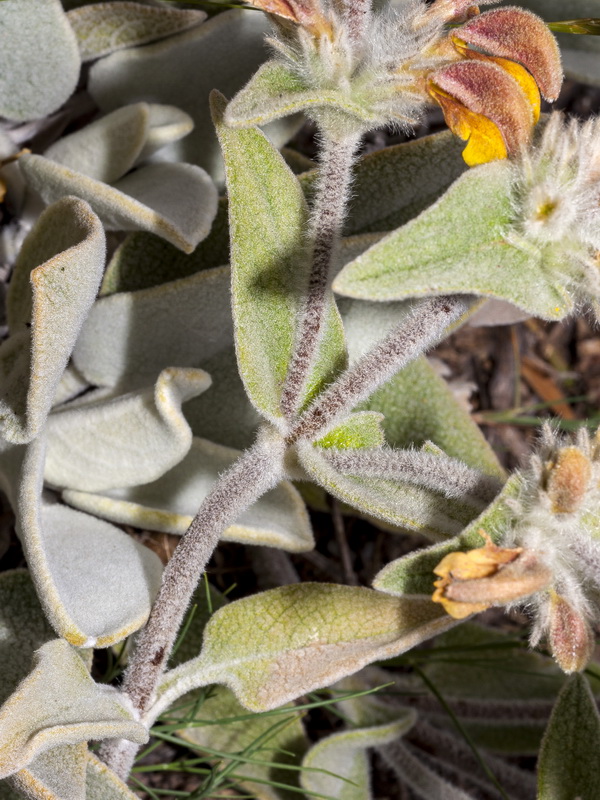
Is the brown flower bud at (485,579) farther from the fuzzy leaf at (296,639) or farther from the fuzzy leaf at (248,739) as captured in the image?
the fuzzy leaf at (248,739)

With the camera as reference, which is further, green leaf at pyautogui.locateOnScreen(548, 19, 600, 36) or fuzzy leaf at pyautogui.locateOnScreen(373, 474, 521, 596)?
green leaf at pyautogui.locateOnScreen(548, 19, 600, 36)

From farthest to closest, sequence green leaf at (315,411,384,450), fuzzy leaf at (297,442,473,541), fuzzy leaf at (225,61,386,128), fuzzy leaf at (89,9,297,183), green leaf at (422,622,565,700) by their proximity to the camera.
Answer: green leaf at (422,622,565,700)
fuzzy leaf at (89,9,297,183)
green leaf at (315,411,384,450)
fuzzy leaf at (297,442,473,541)
fuzzy leaf at (225,61,386,128)

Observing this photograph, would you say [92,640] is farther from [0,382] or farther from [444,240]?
[444,240]

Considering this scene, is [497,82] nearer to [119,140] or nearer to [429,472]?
[429,472]

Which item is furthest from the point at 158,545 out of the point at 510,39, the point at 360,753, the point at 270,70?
the point at 510,39

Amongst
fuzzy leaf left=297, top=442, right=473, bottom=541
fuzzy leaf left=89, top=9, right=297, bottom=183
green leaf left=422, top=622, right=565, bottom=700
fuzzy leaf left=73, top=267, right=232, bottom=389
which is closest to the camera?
fuzzy leaf left=297, top=442, right=473, bottom=541

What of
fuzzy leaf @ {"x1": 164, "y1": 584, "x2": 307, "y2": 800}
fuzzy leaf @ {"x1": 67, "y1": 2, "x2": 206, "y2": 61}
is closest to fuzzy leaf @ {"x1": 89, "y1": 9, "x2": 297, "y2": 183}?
fuzzy leaf @ {"x1": 67, "y1": 2, "x2": 206, "y2": 61}

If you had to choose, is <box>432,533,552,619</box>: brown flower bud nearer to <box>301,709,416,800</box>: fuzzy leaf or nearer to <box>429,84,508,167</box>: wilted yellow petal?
<box>429,84,508,167</box>: wilted yellow petal

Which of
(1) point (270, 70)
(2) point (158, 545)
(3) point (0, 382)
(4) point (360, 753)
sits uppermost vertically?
(1) point (270, 70)

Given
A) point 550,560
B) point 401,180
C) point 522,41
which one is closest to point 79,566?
point 550,560
